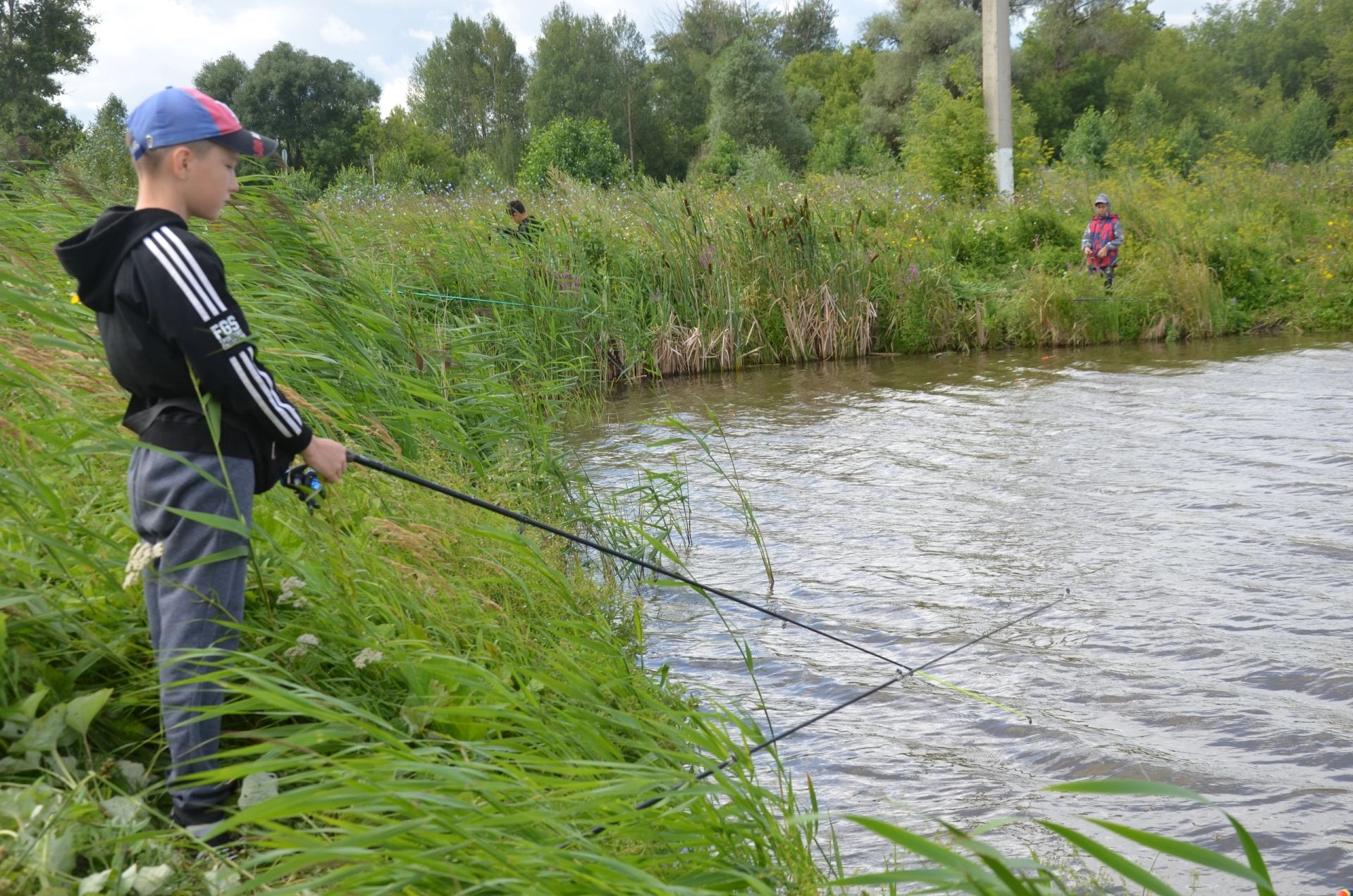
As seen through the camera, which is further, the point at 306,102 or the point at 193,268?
the point at 306,102

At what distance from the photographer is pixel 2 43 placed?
130 feet

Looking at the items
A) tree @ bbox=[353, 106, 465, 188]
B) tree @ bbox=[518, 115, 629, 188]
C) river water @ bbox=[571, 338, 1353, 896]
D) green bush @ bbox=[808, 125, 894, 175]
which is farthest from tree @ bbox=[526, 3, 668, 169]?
river water @ bbox=[571, 338, 1353, 896]

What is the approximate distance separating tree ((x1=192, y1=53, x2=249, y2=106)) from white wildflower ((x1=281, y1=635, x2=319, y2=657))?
54766 millimetres

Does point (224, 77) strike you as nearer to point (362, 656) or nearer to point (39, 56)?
point (39, 56)

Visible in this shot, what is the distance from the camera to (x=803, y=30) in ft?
231

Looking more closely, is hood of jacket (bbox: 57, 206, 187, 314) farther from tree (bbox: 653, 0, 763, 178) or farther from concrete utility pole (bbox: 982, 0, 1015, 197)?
tree (bbox: 653, 0, 763, 178)

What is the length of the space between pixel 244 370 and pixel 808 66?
58768 millimetres

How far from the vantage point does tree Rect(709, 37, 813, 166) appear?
43.9m

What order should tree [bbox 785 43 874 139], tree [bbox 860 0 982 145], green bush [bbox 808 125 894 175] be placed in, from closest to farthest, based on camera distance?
green bush [bbox 808 125 894 175] < tree [bbox 860 0 982 145] < tree [bbox 785 43 874 139]

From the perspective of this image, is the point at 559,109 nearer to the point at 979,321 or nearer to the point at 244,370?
the point at 979,321

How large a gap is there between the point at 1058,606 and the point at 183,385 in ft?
13.0

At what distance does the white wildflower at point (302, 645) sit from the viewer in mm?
2791

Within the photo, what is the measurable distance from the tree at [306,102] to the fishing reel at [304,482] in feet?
162

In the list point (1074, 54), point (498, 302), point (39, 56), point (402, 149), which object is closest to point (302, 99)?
point (402, 149)
